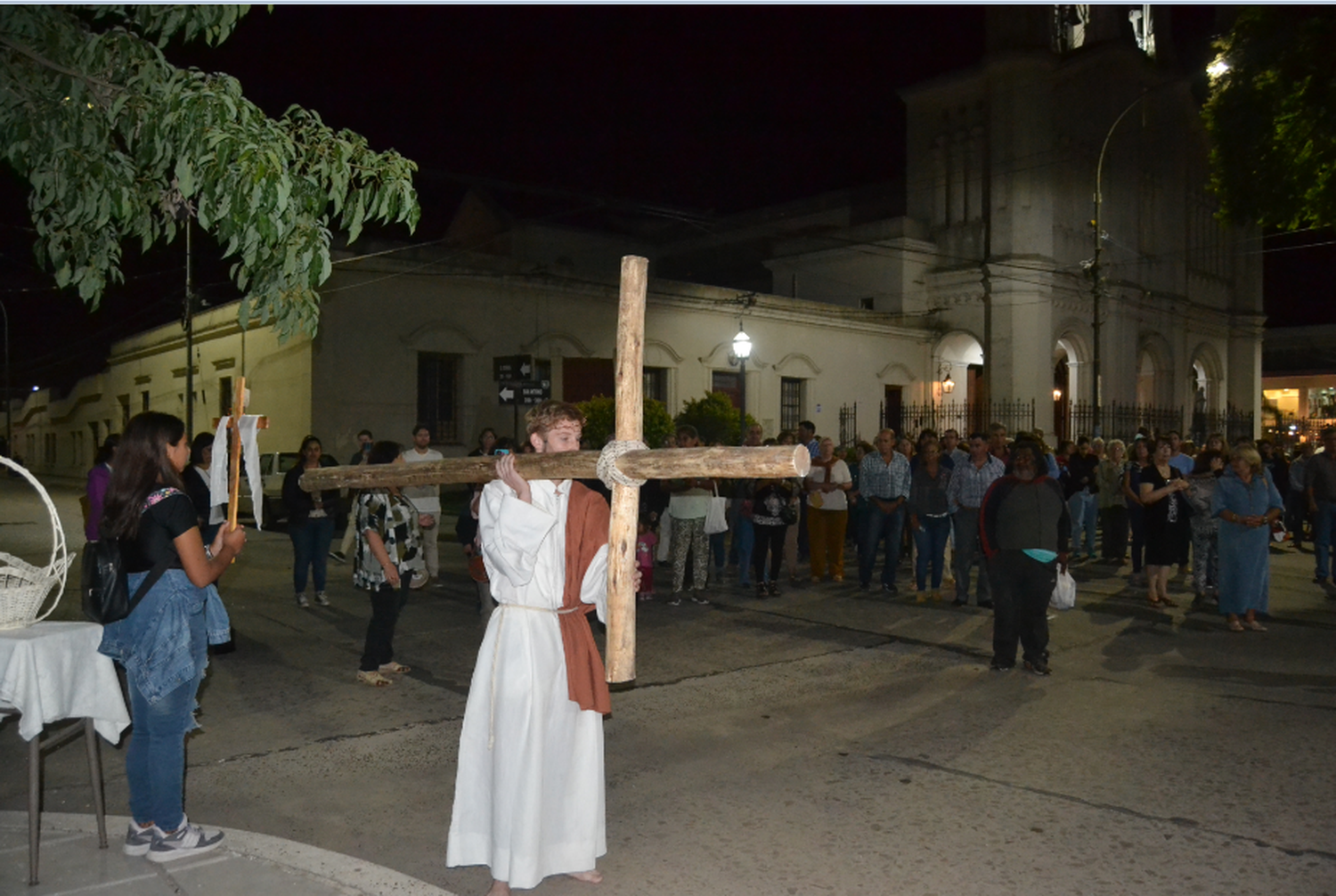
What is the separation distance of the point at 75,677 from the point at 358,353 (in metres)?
18.6

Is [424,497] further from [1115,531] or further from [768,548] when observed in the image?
[1115,531]

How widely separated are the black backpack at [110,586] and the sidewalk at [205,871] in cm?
99

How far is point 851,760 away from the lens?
585 centimetres

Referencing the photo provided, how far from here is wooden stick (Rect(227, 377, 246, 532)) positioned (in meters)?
4.42

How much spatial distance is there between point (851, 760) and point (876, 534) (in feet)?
22.4

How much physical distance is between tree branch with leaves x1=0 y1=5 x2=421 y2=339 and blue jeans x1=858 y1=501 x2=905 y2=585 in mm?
8577

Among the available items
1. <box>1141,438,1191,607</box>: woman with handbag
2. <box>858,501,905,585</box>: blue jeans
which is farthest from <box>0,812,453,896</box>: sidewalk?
<box>1141,438,1191,607</box>: woman with handbag

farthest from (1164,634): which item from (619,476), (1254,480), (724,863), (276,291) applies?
(276,291)

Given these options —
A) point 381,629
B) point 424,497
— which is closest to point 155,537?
point 381,629

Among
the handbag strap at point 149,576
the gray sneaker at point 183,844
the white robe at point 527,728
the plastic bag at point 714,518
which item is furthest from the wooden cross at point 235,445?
the plastic bag at point 714,518

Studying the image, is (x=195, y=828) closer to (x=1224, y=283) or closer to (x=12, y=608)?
(x=12, y=608)

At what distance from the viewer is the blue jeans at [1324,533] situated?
42.5 ft

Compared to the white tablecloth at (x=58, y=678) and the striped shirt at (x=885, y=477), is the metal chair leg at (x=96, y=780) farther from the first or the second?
the striped shirt at (x=885, y=477)

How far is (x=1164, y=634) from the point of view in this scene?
384 inches
